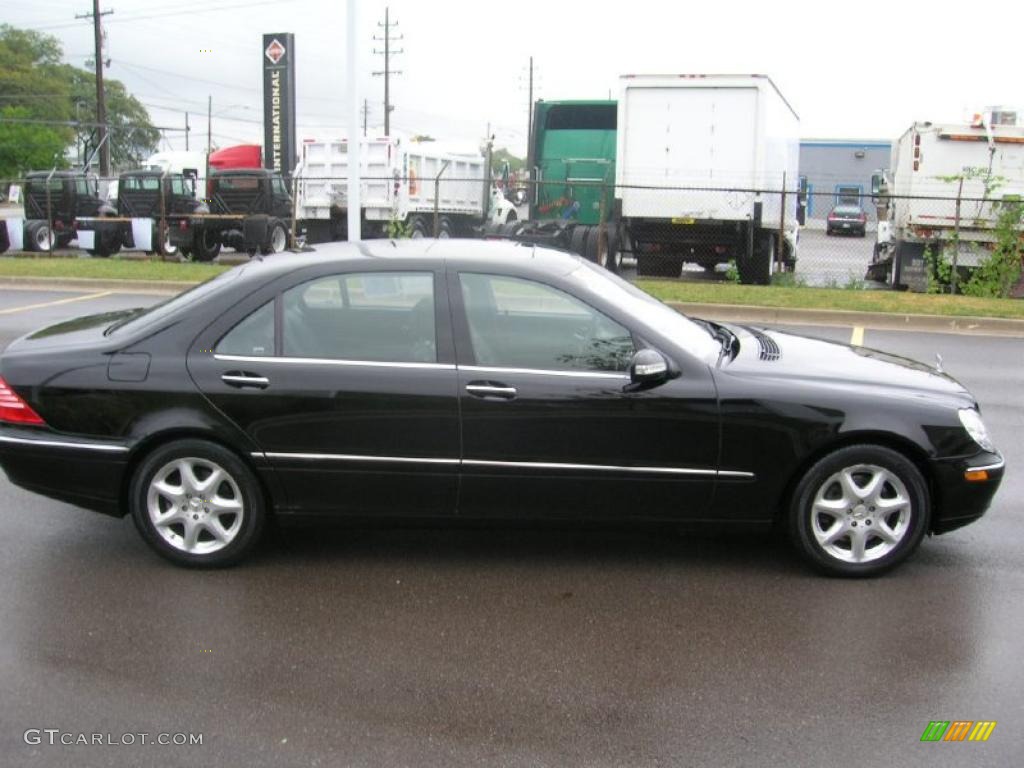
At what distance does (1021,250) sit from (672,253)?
5.68 m

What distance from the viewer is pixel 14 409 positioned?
479cm

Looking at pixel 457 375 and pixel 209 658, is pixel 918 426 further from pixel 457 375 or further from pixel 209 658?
pixel 209 658

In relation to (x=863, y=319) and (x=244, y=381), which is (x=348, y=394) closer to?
(x=244, y=381)

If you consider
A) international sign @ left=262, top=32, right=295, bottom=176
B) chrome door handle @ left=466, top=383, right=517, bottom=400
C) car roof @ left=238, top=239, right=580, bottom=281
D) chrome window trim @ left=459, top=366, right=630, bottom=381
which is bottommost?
chrome door handle @ left=466, top=383, right=517, bottom=400

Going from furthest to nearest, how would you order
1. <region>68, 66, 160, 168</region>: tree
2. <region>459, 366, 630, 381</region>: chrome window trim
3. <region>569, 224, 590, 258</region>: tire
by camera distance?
<region>68, 66, 160, 168</region>: tree → <region>569, 224, 590, 258</region>: tire → <region>459, 366, 630, 381</region>: chrome window trim

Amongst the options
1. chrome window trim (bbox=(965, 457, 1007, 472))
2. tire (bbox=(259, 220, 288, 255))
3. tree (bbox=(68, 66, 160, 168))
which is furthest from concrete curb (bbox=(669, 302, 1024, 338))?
tree (bbox=(68, 66, 160, 168))

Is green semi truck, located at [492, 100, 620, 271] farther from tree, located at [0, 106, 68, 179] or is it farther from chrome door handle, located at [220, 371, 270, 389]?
tree, located at [0, 106, 68, 179]

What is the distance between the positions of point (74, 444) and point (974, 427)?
4096mm

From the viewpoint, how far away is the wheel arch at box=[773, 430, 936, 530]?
457 cm

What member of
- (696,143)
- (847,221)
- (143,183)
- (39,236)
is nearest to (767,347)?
(696,143)

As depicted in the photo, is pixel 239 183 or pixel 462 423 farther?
pixel 239 183

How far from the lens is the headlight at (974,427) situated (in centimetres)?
465

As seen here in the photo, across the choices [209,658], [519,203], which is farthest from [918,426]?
[519,203]

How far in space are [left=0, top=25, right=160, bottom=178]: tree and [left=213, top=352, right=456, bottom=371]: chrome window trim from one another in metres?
86.3
